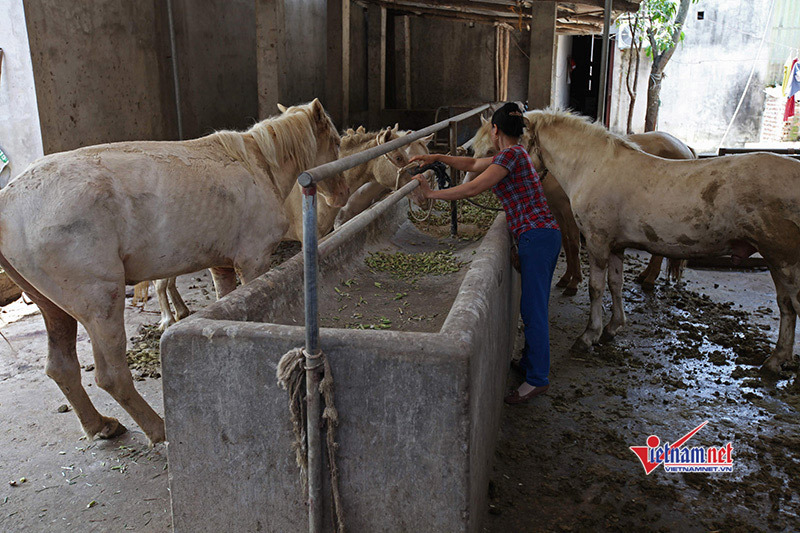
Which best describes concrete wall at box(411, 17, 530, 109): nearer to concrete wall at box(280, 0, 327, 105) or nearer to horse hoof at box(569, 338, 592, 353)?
concrete wall at box(280, 0, 327, 105)

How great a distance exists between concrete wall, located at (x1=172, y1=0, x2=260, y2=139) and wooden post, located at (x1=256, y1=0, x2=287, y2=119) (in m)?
1.57

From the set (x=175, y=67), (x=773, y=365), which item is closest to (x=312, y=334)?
(x=773, y=365)

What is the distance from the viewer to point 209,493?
2.21 metres

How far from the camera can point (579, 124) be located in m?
5.23

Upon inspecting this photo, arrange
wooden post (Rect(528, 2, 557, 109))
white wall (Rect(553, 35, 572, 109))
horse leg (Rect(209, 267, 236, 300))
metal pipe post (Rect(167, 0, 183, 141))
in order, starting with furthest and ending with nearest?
white wall (Rect(553, 35, 572, 109)), wooden post (Rect(528, 2, 557, 109)), metal pipe post (Rect(167, 0, 183, 141)), horse leg (Rect(209, 267, 236, 300))

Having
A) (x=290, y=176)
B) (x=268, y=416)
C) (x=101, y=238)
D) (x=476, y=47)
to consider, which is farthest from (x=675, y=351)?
(x=476, y=47)

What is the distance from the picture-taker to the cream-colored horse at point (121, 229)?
2.99m

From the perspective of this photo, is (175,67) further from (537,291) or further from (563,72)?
(563,72)

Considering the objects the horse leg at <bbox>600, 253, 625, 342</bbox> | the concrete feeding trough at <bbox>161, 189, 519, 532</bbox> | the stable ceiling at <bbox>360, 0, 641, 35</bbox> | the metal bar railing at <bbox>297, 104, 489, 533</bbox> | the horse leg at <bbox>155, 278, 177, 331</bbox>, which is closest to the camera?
the metal bar railing at <bbox>297, 104, 489, 533</bbox>

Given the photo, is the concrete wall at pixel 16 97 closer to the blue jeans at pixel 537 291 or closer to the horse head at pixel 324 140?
the horse head at pixel 324 140

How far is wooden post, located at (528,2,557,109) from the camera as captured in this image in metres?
8.55

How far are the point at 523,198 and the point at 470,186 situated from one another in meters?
0.51

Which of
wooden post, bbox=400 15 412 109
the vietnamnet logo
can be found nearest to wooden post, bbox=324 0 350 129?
wooden post, bbox=400 15 412 109

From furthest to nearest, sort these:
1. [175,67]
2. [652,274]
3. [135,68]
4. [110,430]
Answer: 1. [175,67]
2. [135,68]
3. [652,274]
4. [110,430]
